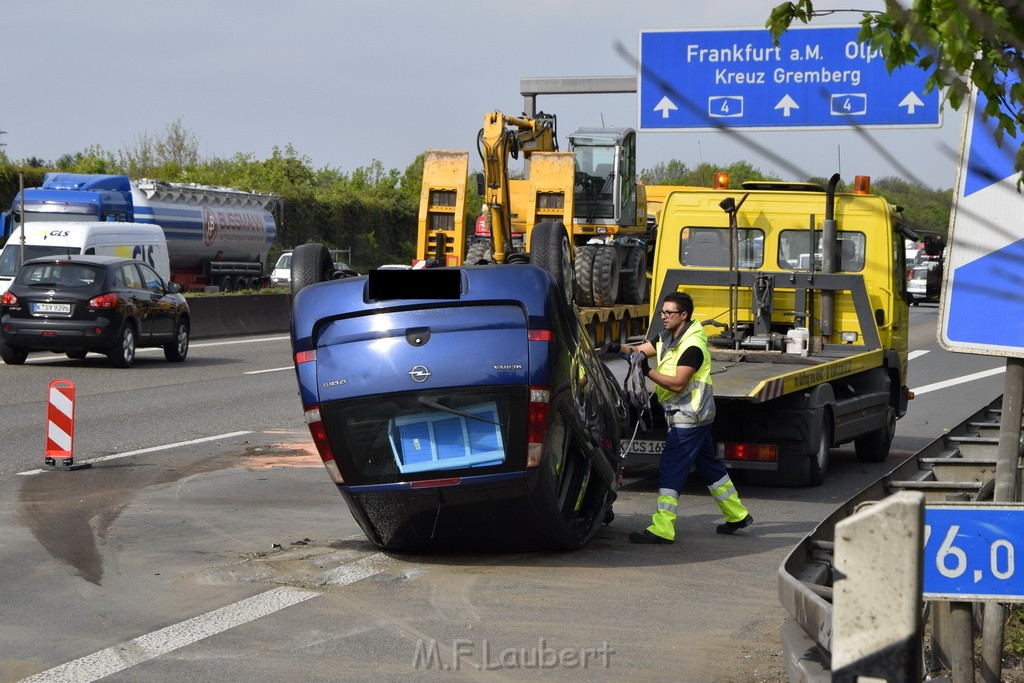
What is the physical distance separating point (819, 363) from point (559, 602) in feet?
18.6

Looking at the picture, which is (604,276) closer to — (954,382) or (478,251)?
(478,251)

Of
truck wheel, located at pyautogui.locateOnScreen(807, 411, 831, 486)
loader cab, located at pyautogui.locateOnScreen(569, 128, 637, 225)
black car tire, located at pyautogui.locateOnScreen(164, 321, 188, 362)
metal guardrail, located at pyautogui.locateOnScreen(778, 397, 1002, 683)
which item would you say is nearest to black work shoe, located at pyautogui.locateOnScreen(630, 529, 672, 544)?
metal guardrail, located at pyautogui.locateOnScreen(778, 397, 1002, 683)

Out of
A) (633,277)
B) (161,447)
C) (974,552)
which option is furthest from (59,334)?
(974,552)

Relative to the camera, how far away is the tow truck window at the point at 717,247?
13.9m

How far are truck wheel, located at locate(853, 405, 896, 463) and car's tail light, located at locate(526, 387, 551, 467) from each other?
6.61 metres

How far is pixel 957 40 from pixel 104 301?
65.2 ft

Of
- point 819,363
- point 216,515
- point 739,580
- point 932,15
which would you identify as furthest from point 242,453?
point 932,15

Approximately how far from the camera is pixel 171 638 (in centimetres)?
646

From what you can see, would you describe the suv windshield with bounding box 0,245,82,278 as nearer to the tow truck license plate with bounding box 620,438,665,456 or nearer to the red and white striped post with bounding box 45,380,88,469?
the red and white striped post with bounding box 45,380,88,469

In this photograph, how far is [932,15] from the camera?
2900mm

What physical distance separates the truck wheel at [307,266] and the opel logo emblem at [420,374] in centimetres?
133

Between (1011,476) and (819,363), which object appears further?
(819,363)

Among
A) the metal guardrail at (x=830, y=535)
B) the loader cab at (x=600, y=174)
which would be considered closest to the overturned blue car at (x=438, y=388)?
the metal guardrail at (x=830, y=535)

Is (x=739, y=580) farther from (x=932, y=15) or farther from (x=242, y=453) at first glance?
(x=242, y=453)
